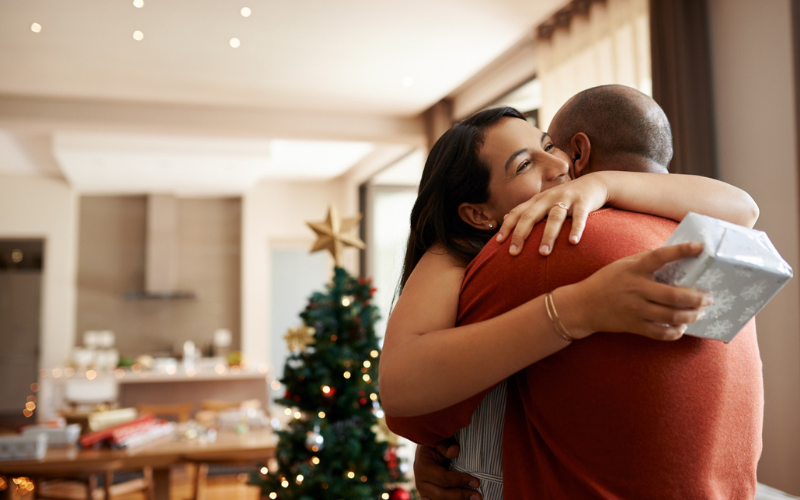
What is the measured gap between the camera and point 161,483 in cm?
416

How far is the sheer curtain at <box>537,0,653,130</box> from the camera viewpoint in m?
3.15

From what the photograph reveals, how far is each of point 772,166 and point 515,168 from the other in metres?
1.94

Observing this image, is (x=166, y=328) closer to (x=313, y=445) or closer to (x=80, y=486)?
(x=80, y=486)

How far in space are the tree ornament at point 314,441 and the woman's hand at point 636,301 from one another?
272cm

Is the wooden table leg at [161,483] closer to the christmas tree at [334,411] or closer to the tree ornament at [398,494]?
the christmas tree at [334,411]

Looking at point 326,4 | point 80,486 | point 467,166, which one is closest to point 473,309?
point 467,166

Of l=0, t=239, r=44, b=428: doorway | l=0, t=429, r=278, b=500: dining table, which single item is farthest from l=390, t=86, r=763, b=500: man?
l=0, t=239, r=44, b=428: doorway

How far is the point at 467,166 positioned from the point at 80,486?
643 cm

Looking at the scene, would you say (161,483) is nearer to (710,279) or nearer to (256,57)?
(256,57)

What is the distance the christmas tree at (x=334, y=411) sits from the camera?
123 inches

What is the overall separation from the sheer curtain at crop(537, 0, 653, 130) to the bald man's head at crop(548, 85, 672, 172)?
2.04 m

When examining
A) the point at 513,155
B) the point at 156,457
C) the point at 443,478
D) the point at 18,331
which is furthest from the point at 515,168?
the point at 18,331

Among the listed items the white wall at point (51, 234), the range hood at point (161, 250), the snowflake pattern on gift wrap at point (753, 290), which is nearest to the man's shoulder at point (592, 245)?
the snowflake pattern on gift wrap at point (753, 290)

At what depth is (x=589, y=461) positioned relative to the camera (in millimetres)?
708
